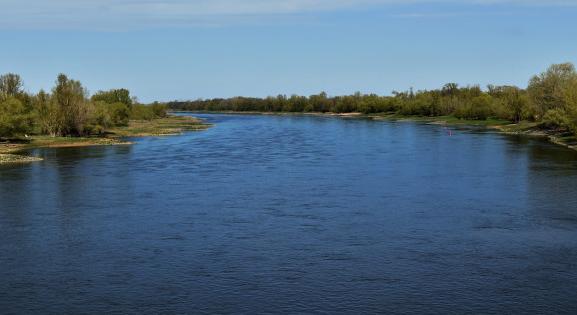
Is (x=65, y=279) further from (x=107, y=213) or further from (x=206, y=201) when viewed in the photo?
(x=206, y=201)

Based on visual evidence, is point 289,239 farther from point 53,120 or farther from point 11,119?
point 53,120

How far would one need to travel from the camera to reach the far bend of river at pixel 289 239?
2831cm

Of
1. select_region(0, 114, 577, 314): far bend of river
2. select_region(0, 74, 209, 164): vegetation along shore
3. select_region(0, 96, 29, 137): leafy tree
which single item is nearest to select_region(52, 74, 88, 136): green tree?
select_region(0, 74, 209, 164): vegetation along shore

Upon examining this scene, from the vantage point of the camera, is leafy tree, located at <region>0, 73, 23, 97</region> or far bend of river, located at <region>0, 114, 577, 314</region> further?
leafy tree, located at <region>0, 73, 23, 97</region>

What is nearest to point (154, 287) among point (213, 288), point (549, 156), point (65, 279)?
point (213, 288)

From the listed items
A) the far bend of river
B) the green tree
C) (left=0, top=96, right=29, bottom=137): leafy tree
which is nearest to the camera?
the far bend of river

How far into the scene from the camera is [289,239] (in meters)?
38.6

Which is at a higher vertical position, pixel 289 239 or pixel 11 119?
pixel 11 119

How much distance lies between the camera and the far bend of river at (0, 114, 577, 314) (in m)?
28.3

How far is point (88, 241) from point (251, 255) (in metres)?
10.8

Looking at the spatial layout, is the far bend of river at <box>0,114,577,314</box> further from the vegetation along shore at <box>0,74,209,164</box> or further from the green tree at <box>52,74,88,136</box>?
the green tree at <box>52,74,88,136</box>

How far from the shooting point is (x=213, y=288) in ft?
97.4

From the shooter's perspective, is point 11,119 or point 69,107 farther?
point 69,107


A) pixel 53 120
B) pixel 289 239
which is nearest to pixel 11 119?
pixel 53 120
